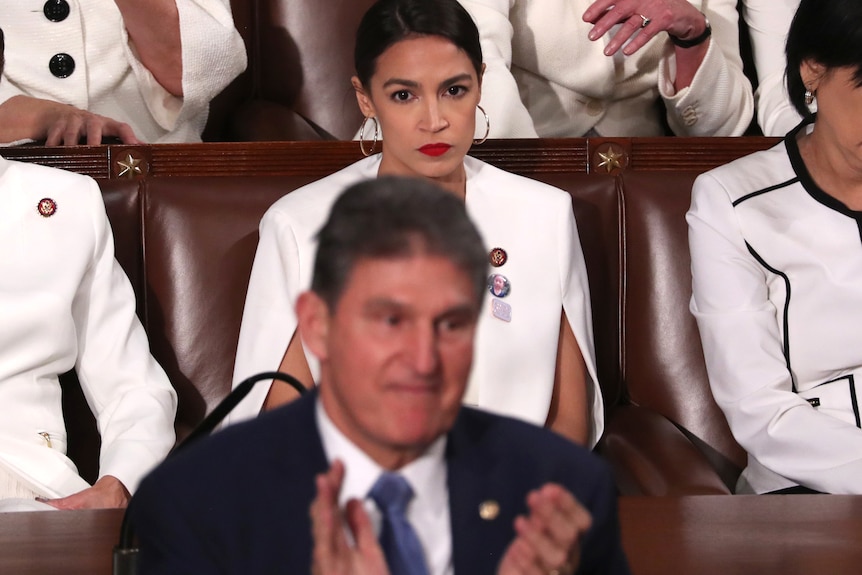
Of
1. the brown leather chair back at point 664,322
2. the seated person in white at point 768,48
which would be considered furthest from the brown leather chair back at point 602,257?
the seated person in white at point 768,48

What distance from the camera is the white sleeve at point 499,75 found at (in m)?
1.73

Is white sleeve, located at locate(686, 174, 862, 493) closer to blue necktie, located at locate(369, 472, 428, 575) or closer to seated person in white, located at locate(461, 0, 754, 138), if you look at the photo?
seated person in white, located at locate(461, 0, 754, 138)

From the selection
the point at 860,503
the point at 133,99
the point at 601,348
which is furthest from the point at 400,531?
the point at 133,99

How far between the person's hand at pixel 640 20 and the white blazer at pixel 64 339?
28.7 inches

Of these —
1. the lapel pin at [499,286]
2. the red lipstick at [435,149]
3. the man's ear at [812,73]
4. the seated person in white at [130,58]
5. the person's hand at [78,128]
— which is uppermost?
the seated person in white at [130,58]

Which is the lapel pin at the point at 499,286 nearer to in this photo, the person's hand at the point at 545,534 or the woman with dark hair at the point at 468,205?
the woman with dark hair at the point at 468,205

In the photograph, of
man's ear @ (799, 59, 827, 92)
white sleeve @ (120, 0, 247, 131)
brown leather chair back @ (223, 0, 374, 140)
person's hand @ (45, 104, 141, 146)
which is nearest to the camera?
man's ear @ (799, 59, 827, 92)

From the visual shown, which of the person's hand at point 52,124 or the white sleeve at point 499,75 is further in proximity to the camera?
the white sleeve at point 499,75

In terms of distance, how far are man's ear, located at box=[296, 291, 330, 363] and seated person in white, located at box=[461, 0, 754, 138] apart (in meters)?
1.35

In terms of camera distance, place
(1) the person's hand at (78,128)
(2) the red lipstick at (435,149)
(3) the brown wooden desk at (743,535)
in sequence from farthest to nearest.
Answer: (1) the person's hand at (78,128), (2) the red lipstick at (435,149), (3) the brown wooden desk at (743,535)

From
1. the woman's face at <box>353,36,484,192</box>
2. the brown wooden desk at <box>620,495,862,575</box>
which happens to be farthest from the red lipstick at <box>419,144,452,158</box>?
the brown wooden desk at <box>620,495,862,575</box>

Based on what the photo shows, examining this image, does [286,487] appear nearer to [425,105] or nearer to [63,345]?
[425,105]

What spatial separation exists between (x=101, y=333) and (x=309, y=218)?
0.35 m

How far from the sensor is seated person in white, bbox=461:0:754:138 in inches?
68.2
